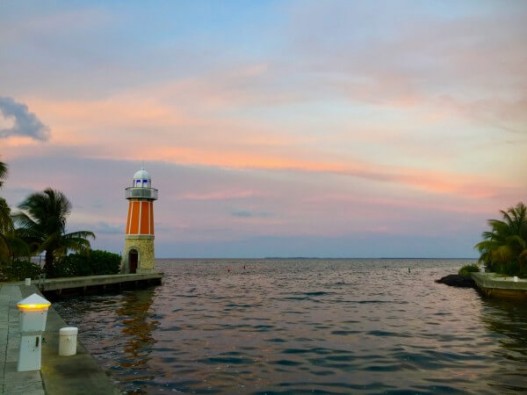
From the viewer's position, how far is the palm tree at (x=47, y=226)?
3659 centimetres

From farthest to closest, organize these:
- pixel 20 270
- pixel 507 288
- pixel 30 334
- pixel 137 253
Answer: pixel 137 253
pixel 507 288
pixel 20 270
pixel 30 334

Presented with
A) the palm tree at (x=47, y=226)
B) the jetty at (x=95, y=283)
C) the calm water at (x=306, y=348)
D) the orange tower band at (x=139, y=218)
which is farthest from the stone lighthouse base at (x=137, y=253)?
the calm water at (x=306, y=348)

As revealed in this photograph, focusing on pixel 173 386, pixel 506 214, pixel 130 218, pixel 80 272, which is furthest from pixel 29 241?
pixel 506 214

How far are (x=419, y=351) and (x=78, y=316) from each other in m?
18.1

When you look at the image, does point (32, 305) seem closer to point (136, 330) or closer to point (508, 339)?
point (136, 330)

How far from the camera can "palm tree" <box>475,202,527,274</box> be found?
39312 mm

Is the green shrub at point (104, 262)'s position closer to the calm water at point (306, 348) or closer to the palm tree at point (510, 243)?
the calm water at point (306, 348)

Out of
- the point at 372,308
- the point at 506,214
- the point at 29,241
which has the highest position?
the point at 506,214

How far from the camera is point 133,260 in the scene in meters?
48.8

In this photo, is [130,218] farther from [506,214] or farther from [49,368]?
[49,368]

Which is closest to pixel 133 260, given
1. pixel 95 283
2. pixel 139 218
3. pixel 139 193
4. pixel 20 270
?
pixel 139 218

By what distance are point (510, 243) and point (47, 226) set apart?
38.9m

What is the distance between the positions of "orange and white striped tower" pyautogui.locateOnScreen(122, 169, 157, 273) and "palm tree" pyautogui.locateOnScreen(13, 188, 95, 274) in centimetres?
1043

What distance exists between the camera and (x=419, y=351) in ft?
55.7
